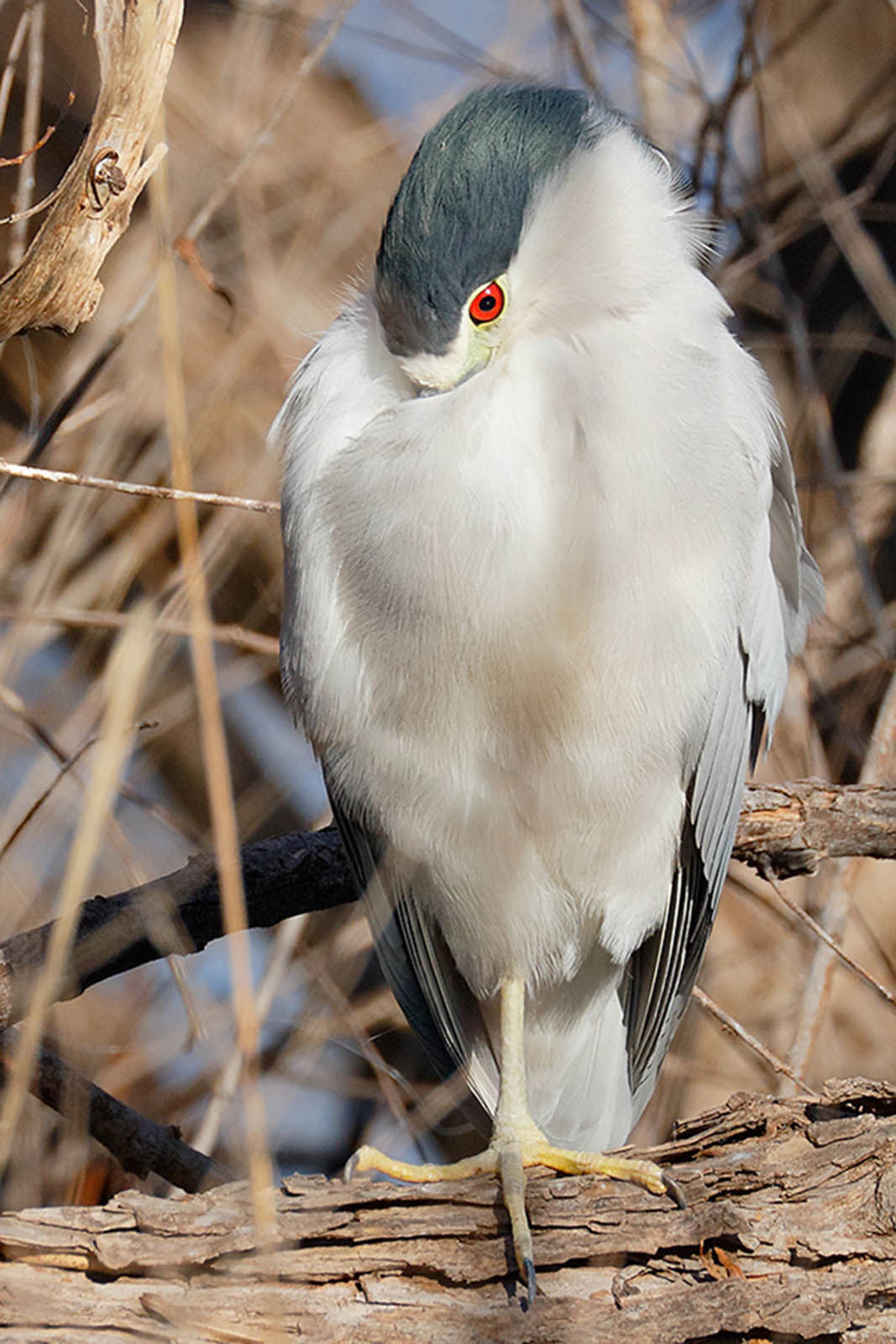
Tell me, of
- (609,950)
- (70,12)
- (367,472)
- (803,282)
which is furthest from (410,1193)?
(803,282)

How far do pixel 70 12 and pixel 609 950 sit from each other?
229 centimetres

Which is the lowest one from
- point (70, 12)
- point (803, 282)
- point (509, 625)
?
point (509, 625)

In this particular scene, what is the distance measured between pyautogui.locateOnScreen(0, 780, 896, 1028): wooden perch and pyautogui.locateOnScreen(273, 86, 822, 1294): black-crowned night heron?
3.5 inches

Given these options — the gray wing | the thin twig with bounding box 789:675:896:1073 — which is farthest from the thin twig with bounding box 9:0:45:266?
the thin twig with bounding box 789:675:896:1073

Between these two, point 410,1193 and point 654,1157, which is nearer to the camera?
point 410,1193

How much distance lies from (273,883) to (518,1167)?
559mm

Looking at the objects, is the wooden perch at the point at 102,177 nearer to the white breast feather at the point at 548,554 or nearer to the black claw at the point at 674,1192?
the white breast feather at the point at 548,554

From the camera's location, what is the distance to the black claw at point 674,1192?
1729 mm

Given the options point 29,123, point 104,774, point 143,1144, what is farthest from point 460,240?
point 143,1144

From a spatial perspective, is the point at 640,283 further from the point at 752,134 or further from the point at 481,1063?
the point at 752,134

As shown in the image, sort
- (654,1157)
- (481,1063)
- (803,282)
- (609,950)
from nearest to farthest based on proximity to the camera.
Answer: (654,1157)
(609,950)
(481,1063)
(803,282)

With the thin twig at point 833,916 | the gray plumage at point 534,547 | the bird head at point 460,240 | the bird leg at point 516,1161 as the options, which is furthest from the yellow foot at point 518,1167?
the bird head at point 460,240

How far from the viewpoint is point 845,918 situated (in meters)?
3.25

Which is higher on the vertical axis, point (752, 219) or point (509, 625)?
Result: point (752, 219)
